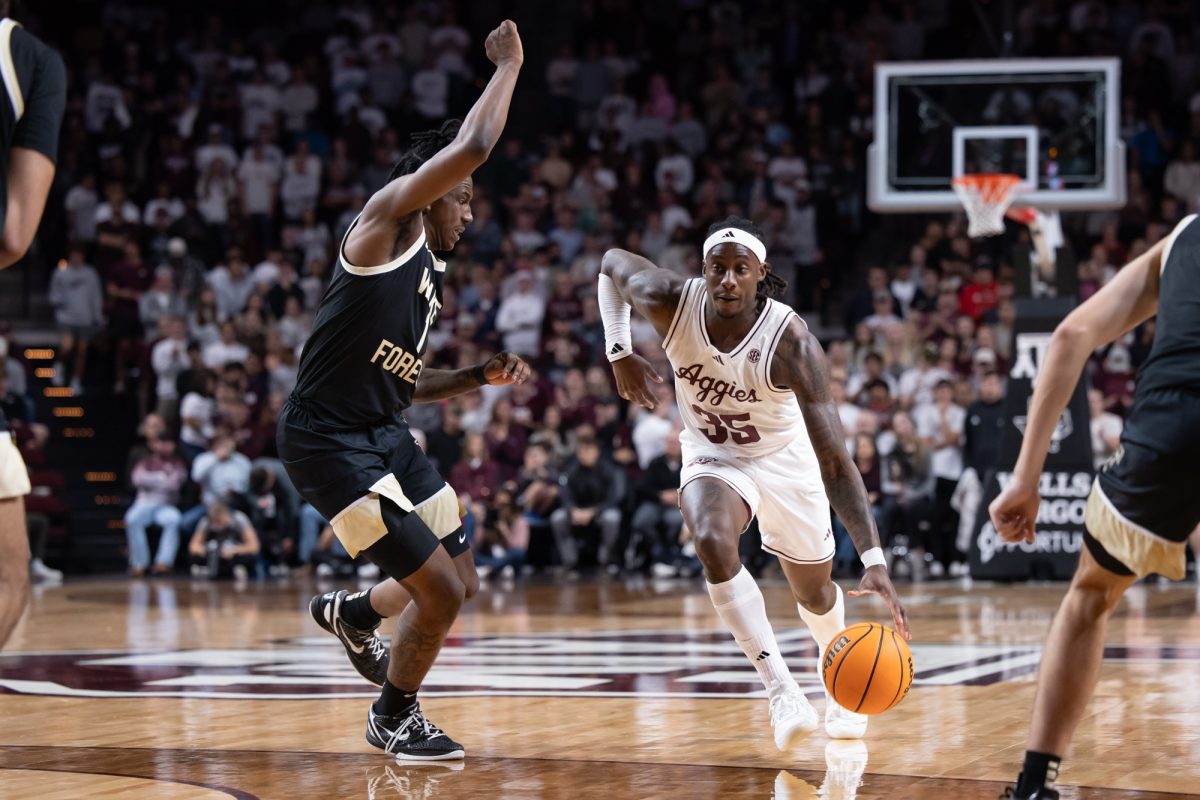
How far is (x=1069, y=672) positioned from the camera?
413cm

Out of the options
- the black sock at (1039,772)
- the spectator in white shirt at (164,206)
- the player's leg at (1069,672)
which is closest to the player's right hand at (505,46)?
the player's leg at (1069,672)

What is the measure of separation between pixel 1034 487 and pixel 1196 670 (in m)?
4.37

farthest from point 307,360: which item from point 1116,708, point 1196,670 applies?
point 1196,670

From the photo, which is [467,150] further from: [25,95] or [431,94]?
[431,94]

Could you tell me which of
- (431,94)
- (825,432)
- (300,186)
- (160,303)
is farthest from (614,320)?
(431,94)

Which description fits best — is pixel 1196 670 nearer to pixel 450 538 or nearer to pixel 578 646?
pixel 578 646

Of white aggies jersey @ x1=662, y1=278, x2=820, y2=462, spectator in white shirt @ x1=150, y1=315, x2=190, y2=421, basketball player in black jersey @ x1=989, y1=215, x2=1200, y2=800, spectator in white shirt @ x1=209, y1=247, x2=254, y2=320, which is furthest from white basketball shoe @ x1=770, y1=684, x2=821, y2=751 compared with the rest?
spectator in white shirt @ x1=209, y1=247, x2=254, y2=320

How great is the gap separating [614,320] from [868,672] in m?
1.94

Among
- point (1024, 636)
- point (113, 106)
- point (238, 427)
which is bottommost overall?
point (1024, 636)

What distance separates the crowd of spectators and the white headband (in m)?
8.68

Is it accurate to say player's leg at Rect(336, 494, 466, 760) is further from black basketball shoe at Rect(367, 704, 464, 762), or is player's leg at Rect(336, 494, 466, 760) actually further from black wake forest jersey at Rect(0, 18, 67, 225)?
black wake forest jersey at Rect(0, 18, 67, 225)

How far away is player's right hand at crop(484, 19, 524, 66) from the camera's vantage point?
5.32 m

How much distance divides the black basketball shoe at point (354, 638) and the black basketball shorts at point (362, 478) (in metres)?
0.69

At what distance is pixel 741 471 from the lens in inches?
249
